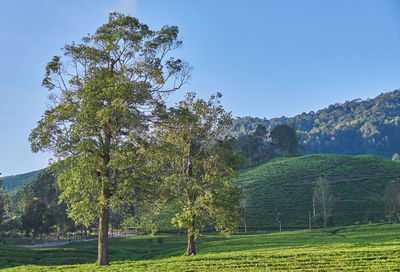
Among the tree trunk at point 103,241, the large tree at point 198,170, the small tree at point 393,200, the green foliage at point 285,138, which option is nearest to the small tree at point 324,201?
the small tree at point 393,200

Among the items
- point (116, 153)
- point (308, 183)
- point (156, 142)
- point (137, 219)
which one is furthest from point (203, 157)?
point (308, 183)

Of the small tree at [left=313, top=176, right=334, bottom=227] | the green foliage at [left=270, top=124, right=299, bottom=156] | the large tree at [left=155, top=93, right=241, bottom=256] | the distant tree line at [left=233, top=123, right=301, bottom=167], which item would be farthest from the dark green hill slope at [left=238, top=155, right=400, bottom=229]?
the large tree at [left=155, top=93, right=241, bottom=256]

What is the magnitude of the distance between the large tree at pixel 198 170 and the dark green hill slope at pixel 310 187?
62.3 metres

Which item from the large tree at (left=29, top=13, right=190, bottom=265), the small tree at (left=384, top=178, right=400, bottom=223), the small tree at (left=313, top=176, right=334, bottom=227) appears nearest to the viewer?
the large tree at (left=29, top=13, right=190, bottom=265)

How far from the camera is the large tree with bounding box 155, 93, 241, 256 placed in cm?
3553

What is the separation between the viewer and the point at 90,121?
91.4ft

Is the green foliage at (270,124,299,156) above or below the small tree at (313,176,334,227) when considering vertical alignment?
above

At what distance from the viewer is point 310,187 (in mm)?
122625

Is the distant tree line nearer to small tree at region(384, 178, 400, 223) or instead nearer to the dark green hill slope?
the dark green hill slope

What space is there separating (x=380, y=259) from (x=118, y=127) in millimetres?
23394

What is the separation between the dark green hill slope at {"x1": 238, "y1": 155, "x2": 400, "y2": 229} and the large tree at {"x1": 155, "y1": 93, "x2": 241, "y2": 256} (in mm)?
62323

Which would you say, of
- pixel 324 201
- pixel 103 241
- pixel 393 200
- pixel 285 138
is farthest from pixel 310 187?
pixel 103 241

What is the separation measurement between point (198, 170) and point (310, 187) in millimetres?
93111

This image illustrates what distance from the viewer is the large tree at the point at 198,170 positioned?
35.5 m
